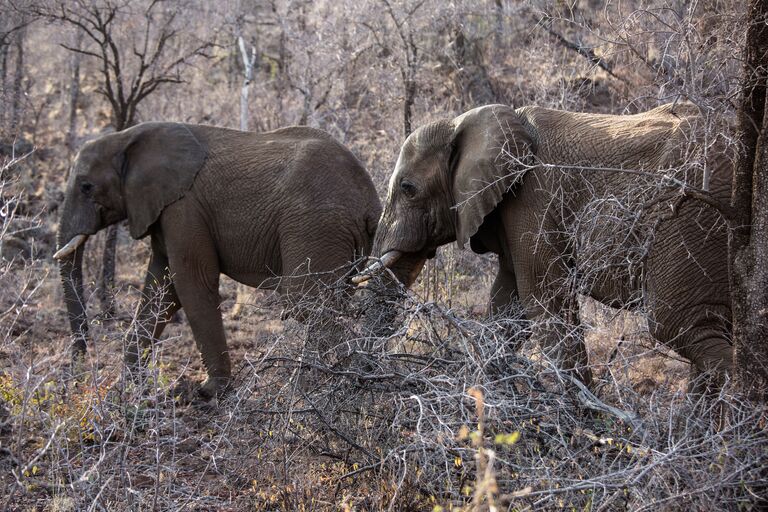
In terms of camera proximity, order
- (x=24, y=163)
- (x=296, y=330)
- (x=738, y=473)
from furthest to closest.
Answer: (x=24, y=163)
(x=296, y=330)
(x=738, y=473)

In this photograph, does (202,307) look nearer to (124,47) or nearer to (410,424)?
(410,424)

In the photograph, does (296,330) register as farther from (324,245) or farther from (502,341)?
(324,245)

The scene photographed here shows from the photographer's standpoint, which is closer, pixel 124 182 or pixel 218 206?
pixel 218 206

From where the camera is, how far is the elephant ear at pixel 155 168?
8805 mm

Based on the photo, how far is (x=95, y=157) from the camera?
29.8 feet

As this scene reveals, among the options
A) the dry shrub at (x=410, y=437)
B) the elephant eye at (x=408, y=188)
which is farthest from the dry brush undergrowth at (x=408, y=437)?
the elephant eye at (x=408, y=188)

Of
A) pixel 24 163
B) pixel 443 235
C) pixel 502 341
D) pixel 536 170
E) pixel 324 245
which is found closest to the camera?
pixel 502 341

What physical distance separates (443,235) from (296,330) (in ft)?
6.82

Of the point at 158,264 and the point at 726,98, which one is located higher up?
the point at 726,98

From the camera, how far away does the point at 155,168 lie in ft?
29.1

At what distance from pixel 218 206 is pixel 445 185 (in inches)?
98.1

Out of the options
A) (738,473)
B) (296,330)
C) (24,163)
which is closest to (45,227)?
(24,163)

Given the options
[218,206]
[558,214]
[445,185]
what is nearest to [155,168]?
[218,206]

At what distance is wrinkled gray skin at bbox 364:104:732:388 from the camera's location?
18.7 feet
